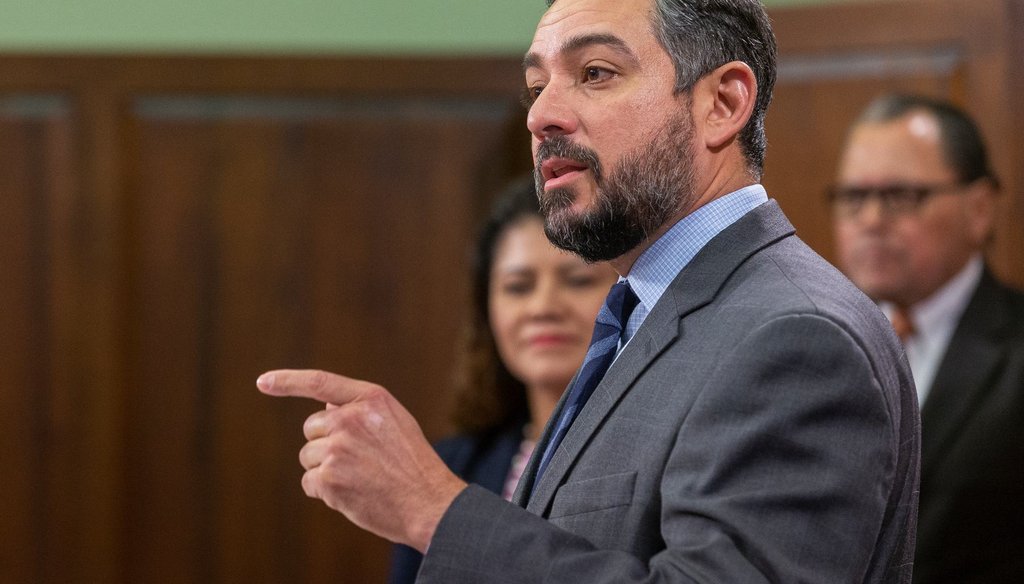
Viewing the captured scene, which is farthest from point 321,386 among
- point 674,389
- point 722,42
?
point 722,42

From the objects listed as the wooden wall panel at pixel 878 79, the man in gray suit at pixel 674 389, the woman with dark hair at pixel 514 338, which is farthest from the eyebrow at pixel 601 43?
the wooden wall panel at pixel 878 79

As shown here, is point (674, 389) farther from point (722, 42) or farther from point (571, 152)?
point (722, 42)

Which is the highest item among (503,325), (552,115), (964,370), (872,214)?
(552,115)

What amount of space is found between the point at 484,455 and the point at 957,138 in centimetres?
123

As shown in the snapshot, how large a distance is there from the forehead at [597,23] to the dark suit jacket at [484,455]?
1098 mm

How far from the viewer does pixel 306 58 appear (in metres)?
3.42

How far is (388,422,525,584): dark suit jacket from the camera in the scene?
2.32 meters

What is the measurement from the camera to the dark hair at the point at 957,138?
104 inches

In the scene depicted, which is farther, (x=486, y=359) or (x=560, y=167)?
(x=486, y=359)

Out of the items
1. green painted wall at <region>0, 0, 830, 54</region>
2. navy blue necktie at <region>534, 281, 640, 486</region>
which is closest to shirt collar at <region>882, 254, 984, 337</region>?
green painted wall at <region>0, 0, 830, 54</region>

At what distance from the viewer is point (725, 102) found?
1.35 meters

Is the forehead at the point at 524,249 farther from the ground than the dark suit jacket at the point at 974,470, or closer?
farther from the ground

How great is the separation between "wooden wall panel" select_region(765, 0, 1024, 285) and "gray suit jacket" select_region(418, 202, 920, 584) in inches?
76.4

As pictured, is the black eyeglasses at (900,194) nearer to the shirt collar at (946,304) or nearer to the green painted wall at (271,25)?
the shirt collar at (946,304)
